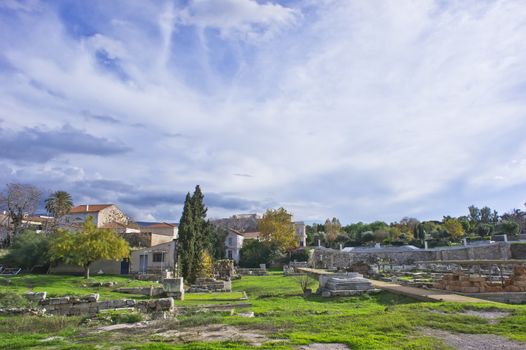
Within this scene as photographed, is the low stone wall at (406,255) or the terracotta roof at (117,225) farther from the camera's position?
the terracotta roof at (117,225)

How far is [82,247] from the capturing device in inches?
1294

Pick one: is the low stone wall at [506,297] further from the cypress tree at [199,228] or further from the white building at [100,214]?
the white building at [100,214]

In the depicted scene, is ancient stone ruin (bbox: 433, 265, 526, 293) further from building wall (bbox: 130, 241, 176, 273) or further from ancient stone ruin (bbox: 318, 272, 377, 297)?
building wall (bbox: 130, 241, 176, 273)

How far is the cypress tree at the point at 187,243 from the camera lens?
103 feet

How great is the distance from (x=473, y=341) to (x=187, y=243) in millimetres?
26101

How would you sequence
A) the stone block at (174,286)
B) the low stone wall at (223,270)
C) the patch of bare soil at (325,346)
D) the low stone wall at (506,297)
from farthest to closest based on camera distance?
the low stone wall at (223,270) < the stone block at (174,286) < the low stone wall at (506,297) < the patch of bare soil at (325,346)

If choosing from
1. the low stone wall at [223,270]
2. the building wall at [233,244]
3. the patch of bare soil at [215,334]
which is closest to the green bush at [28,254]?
the low stone wall at [223,270]

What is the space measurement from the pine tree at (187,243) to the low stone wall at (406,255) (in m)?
23.7

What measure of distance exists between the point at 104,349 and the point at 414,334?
639cm

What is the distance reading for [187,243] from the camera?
106ft

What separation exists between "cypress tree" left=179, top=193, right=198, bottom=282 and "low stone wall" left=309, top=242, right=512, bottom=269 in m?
23.6

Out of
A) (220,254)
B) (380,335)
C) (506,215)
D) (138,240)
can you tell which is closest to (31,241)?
(138,240)

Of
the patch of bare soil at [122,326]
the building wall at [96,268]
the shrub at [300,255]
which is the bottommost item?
the patch of bare soil at [122,326]

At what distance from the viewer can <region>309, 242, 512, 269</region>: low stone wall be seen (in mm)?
50469
